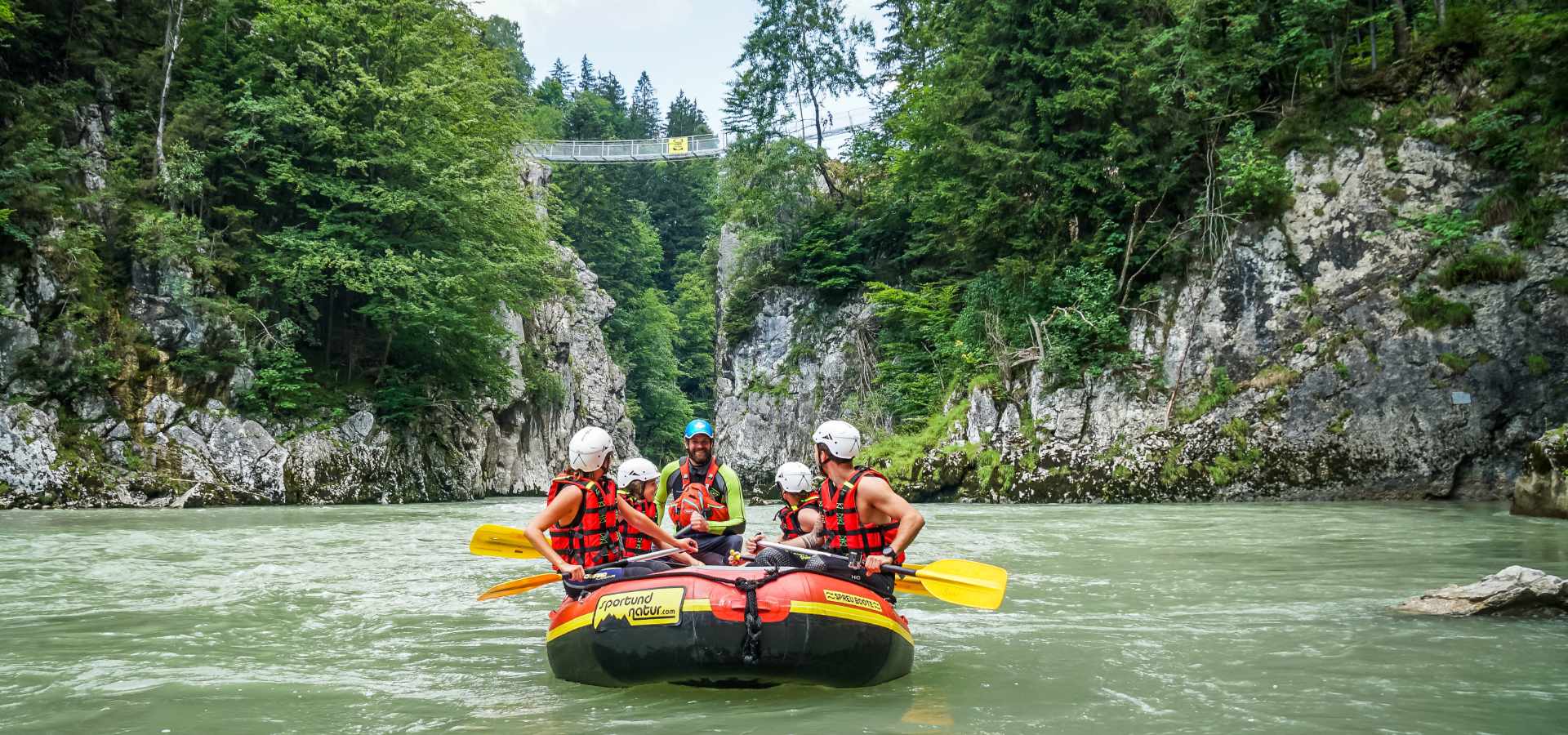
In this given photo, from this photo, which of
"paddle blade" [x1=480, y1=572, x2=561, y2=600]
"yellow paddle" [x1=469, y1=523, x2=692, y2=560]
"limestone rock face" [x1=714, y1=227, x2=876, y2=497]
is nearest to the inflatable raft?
"paddle blade" [x1=480, y1=572, x2=561, y2=600]

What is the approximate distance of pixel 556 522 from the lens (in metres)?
5.98

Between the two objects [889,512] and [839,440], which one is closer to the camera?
[889,512]

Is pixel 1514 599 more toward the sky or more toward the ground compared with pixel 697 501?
more toward the ground

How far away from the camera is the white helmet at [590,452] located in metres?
5.93

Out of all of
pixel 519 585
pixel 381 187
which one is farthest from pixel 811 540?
pixel 381 187

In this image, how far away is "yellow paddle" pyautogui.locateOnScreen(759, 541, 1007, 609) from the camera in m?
5.65

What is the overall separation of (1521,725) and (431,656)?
562cm

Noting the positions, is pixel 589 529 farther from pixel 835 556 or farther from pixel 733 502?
pixel 733 502

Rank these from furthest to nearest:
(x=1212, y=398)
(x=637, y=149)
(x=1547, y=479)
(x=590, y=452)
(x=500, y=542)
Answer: (x=637, y=149) < (x=1212, y=398) < (x=1547, y=479) < (x=500, y=542) < (x=590, y=452)

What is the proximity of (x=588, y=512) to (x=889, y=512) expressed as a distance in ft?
5.96

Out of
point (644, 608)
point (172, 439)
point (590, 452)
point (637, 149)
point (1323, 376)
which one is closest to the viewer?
point (644, 608)

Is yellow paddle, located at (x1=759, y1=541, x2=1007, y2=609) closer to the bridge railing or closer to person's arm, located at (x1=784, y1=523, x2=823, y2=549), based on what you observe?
person's arm, located at (x1=784, y1=523, x2=823, y2=549)

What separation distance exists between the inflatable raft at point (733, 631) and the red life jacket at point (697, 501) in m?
2.35

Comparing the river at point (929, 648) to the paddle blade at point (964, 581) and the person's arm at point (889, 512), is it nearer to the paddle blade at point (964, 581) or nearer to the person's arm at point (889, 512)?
the paddle blade at point (964, 581)
